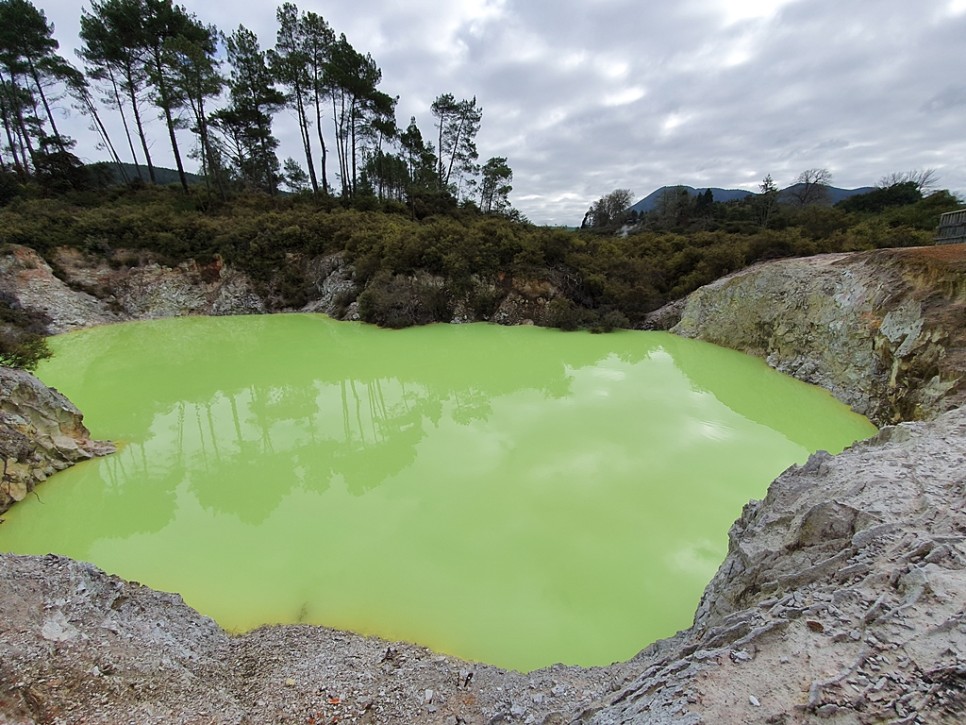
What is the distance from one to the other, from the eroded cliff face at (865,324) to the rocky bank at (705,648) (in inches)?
146

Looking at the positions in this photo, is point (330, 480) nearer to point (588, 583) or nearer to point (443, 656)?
point (443, 656)

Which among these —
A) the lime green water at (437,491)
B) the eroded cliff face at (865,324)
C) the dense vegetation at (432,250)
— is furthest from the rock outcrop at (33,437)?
the eroded cliff face at (865,324)

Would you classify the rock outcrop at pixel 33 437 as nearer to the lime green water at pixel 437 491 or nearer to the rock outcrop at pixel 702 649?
the lime green water at pixel 437 491

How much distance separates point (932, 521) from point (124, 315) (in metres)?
19.2

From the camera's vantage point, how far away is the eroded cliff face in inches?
239

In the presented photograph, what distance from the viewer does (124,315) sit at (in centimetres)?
1450

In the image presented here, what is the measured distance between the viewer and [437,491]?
15.8ft

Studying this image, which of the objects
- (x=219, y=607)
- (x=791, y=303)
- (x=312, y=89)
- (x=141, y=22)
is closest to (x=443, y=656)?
(x=219, y=607)

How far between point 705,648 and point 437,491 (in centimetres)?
325

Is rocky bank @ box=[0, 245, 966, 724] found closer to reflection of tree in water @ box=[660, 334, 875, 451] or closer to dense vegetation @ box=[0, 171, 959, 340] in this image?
reflection of tree in water @ box=[660, 334, 875, 451]

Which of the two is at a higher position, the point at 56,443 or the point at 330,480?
the point at 56,443

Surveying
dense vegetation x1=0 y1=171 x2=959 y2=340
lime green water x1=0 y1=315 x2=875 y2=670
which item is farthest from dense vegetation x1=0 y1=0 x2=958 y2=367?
lime green water x1=0 y1=315 x2=875 y2=670

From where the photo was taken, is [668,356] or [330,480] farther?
[668,356]

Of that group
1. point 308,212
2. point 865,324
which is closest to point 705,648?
point 865,324
